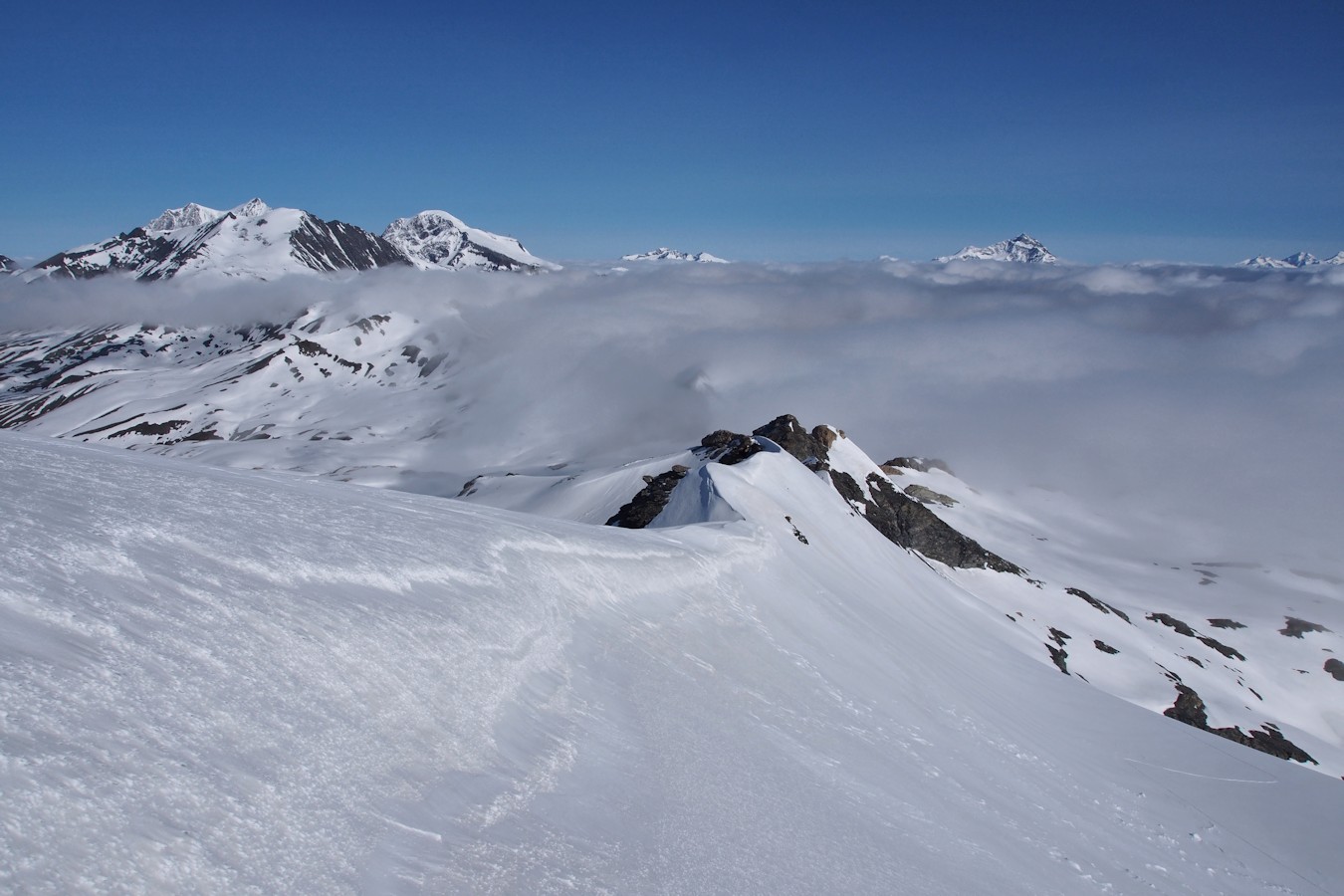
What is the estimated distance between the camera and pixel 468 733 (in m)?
7.23

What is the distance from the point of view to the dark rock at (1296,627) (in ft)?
279

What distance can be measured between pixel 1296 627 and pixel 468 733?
114m

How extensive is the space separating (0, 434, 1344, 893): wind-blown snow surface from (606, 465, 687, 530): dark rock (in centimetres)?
1587

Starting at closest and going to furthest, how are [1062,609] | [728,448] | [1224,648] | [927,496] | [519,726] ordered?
[519,726], [728,448], [1062,609], [1224,648], [927,496]

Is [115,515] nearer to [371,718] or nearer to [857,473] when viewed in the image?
[371,718]

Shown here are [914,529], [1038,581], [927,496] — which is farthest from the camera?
[927,496]

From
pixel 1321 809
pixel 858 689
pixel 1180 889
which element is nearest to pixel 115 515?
pixel 858 689

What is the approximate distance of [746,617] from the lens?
1609 cm

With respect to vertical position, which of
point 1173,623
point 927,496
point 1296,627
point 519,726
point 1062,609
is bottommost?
point 1173,623

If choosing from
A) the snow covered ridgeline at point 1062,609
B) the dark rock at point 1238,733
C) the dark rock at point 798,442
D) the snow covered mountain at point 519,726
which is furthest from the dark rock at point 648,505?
the dark rock at point 1238,733

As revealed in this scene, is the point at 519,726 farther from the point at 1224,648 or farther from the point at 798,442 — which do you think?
the point at 1224,648

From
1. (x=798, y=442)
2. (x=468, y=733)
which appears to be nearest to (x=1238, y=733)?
(x=798, y=442)

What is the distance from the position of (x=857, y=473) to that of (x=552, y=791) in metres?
57.7

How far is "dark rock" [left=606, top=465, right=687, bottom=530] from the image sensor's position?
33.2 metres
